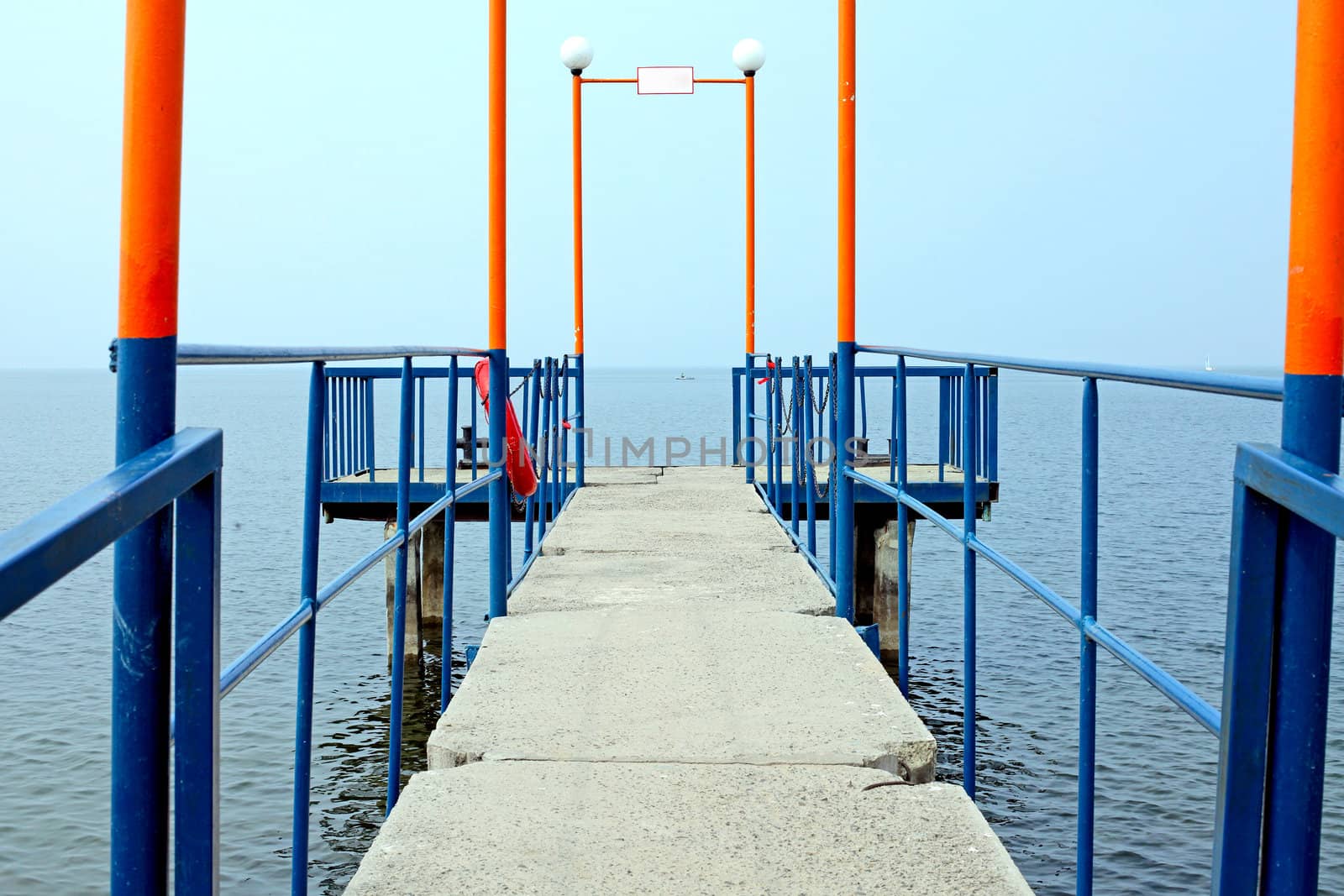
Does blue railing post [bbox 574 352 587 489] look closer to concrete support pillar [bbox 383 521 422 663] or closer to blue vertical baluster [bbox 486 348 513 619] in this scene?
concrete support pillar [bbox 383 521 422 663]

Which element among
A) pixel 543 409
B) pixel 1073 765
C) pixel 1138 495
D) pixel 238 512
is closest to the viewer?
pixel 543 409

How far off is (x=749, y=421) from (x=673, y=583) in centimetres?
561

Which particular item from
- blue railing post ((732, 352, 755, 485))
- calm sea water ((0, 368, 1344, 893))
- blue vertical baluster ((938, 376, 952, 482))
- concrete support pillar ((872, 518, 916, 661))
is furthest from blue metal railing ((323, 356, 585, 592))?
concrete support pillar ((872, 518, 916, 661))

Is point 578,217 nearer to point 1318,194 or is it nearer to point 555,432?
point 555,432

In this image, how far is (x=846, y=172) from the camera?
4871 millimetres

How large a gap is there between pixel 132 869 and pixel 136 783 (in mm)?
93

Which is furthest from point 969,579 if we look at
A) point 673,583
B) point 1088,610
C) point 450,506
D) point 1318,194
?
point 1318,194

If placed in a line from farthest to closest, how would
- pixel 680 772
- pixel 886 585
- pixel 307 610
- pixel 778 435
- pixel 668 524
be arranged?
pixel 886 585, pixel 778 435, pixel 668 524, pixel 680 772, pixel 307 610

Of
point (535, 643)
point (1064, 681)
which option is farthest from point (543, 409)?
point (1064, 681)

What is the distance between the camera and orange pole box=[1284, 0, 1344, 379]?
1567 millimetres

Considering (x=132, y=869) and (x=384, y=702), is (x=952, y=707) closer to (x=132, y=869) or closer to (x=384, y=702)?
(x=384, y=702)

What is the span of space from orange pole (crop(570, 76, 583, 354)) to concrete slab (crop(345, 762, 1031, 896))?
26.5ft

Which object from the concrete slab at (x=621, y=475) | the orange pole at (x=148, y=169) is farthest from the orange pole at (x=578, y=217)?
the orange pole at (x=148, y=169)

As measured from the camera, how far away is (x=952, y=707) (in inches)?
462
